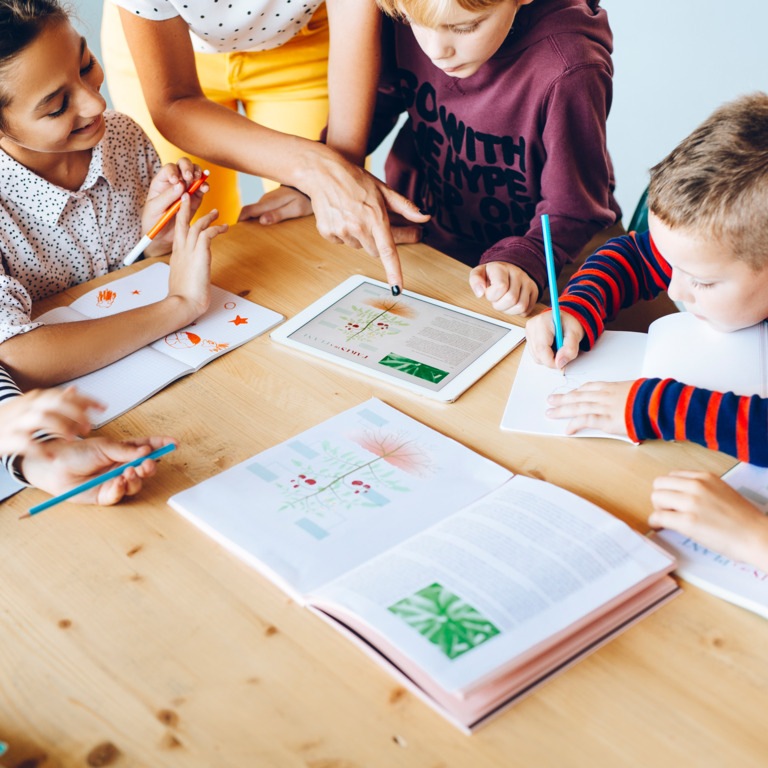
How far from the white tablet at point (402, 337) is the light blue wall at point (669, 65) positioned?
66.6 inches

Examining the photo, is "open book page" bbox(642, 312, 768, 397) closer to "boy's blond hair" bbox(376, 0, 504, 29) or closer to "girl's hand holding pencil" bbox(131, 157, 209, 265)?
"boy's blond hair" bbox(376, 0, 504, 29)

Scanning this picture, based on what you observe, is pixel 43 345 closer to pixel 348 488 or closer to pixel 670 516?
pixel 348 488

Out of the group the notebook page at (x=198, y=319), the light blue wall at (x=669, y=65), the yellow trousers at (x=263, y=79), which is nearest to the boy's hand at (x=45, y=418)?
the notebook page at (x=198, y=319)

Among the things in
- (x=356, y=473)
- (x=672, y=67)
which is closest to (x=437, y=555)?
(x=356, y=473)

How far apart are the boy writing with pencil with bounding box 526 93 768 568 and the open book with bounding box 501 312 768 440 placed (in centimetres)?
2

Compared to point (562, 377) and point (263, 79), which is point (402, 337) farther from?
point (263, 79)

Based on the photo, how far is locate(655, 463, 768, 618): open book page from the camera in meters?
0.64

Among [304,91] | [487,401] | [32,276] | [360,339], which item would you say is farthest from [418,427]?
[304,91]

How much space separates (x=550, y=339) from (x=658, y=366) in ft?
0.44

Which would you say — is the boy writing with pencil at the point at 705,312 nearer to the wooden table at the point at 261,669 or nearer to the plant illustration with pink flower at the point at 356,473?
the wooden table at the point at 261,669

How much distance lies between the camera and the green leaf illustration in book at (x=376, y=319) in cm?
103

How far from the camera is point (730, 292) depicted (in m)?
0.90

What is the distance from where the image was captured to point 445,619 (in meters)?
0.60

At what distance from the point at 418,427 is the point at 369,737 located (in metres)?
0.37
